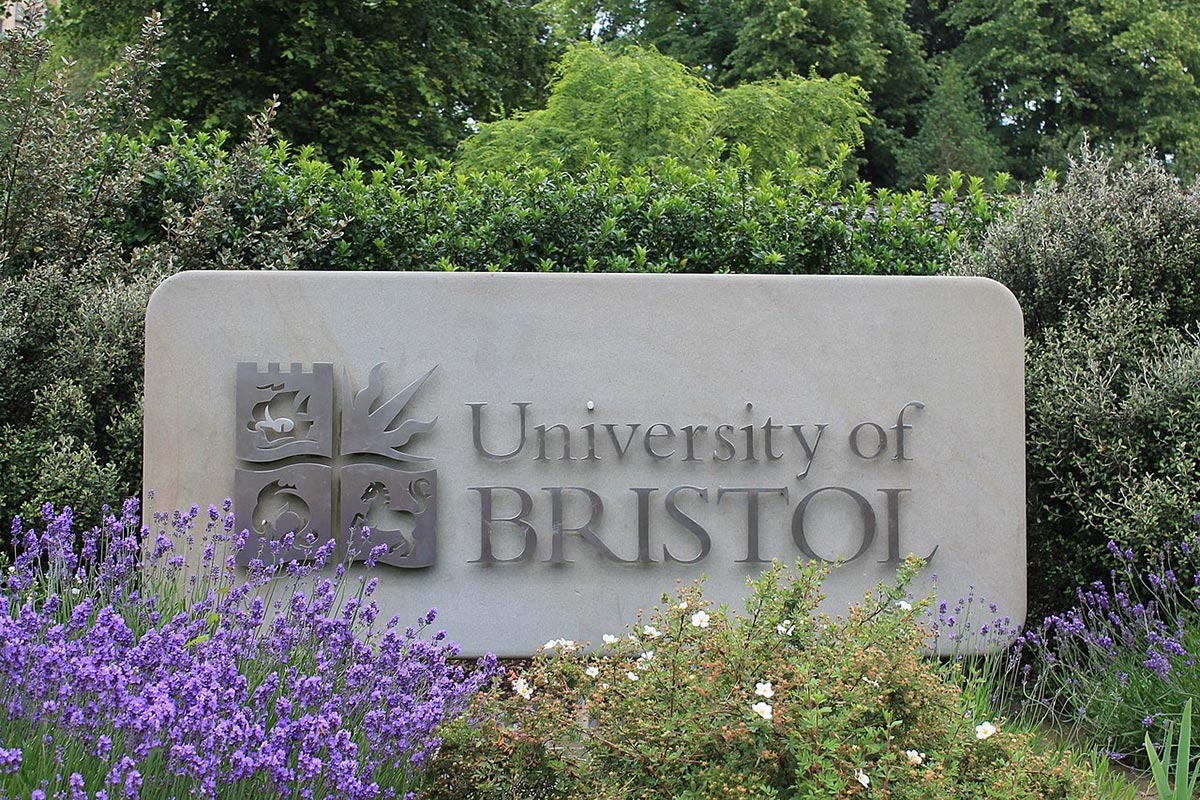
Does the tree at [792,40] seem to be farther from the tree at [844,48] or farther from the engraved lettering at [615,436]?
the engraved lettering at [615,436]

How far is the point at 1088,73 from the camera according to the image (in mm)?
22438

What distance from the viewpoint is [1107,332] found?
4.64m

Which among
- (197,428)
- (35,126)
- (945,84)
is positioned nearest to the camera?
(197,428)

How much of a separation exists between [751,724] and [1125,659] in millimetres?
2292

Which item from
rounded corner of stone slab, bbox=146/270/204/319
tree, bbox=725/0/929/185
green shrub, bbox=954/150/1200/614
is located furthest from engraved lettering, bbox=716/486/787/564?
tree, bbox=725/0/929/185

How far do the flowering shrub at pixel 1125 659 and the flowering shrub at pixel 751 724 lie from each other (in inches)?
41.7

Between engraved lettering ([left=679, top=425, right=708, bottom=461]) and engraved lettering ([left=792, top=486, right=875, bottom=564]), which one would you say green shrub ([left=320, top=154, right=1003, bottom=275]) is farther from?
engraved lettering ([left=792, top=486, right=875, bottom=564])

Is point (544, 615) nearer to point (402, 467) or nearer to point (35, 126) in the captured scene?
point (402, 467)

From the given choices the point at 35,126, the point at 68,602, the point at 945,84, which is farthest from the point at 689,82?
the point at 945,84

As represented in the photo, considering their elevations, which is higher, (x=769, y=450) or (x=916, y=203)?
(x=916, y=203)

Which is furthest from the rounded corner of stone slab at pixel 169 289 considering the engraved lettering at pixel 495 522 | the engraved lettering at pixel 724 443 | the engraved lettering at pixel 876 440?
the engraved lettering at pixel 876 440

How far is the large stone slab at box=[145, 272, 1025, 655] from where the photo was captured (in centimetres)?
415

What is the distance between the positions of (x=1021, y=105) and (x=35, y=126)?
22.3 meters

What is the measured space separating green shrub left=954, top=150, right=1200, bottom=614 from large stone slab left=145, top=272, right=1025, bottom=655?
Answer: 1.22 ft
